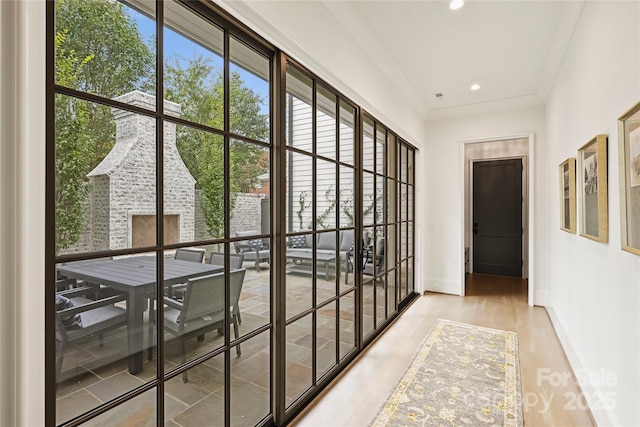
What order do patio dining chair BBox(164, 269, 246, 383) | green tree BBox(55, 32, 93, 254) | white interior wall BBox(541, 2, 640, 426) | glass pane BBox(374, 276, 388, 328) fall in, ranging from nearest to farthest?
green tree BBox(55, 32, 93, 254) → patio dining chair BBox(164, 269, 246, 383) → white interior wall BBox(541, 2, 640, 426) → glass pane BBox(374, 276, 388, 328)

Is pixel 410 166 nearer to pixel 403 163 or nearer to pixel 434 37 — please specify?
pixel 403 163

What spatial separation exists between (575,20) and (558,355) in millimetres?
2645

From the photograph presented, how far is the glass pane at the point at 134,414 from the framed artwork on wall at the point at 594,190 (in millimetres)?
2298

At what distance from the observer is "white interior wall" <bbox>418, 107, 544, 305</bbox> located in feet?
14.7

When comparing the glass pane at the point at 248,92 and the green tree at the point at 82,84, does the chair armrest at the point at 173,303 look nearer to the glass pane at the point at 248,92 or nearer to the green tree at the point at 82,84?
the green tree at the point at 82,84

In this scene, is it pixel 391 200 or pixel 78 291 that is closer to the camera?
pixel 78 291

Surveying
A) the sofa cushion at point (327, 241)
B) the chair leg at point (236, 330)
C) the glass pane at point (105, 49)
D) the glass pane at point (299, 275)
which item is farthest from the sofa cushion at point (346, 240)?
the glass pane at point (105, 49)

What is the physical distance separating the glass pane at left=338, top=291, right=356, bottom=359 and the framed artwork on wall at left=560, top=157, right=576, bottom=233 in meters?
1.86

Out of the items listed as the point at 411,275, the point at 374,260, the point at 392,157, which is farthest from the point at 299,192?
the point at 411,275

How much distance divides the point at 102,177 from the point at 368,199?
2310 mm

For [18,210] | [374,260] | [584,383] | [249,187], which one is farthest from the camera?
[374,260]

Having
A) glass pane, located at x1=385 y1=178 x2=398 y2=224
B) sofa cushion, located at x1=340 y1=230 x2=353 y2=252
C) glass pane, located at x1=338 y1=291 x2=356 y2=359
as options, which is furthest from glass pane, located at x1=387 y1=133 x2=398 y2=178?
glass pane, located at x1=338 y1=291 x2=356 y2=359

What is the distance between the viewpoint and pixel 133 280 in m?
1.18

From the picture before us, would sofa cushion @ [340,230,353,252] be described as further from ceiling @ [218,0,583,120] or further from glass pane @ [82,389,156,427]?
glass pane @ [82,389,156,427]
